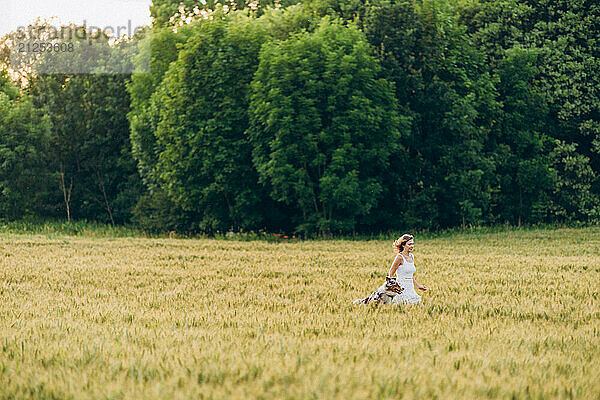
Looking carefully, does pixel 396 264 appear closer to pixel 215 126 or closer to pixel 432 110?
pixel 215 126

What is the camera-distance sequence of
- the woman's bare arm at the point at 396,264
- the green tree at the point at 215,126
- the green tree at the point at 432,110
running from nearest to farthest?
the woman's bare arm at the point at 396,264 → the green tree at the point at 215,126 → the green tree at the point at 432,110

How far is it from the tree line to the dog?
16.7 metres

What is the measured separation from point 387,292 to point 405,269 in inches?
22.5

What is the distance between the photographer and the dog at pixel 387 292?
10.2 metres

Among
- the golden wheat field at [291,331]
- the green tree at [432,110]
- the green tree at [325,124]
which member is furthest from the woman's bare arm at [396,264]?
the green tree at [432,110]

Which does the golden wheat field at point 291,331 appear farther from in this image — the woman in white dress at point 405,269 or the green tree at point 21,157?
the green tree at point 21,157

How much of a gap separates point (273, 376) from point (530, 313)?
592 cm

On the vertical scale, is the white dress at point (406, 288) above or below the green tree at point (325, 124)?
below

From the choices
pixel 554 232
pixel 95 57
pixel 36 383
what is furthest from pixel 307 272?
pixel 95 57

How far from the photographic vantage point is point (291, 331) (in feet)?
27.3

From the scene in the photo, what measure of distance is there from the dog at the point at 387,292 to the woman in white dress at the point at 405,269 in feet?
0.26

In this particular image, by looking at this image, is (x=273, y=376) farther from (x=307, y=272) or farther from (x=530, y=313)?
(x=307, y=272)

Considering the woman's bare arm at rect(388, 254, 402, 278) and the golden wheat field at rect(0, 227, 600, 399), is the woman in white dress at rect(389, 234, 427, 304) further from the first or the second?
the golden wheat field at rect(0, 227, 600, 399)

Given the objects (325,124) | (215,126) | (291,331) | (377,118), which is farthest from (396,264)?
(215,126)
